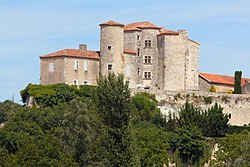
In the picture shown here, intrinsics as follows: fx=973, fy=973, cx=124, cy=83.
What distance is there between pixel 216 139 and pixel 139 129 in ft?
23.1

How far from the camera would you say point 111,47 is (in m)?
80.8

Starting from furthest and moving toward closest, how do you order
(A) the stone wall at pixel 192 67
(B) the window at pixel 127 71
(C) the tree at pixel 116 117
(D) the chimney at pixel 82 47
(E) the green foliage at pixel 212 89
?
(E) the green foliage at pixel 212 89 → (A) the stone wall at pixel 192 67 → (D) the chimney at pixel 82 47 → (B) the window at pixel 127 71 → (C) the tree at pixel 116 117

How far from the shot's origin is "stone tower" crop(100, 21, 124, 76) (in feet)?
264

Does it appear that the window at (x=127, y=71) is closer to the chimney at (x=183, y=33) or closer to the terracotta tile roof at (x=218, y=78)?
the chimney at (x=183, y=33)

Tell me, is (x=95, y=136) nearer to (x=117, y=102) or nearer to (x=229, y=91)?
(x=117, y=102)

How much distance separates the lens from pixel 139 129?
74.9 metres

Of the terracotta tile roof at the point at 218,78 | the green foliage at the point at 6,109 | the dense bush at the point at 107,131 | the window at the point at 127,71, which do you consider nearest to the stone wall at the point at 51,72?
the dense bush at the point at 107,131

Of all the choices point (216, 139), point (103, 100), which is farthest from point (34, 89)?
point (103, 100)

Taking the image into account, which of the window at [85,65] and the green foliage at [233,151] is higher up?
the window at [85,65]

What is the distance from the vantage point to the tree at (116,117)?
59.1 metres

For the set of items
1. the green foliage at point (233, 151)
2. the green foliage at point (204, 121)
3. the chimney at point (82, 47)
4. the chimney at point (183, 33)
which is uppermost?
the chimney at point (183, 33)

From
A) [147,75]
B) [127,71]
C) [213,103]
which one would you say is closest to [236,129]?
[213,103]

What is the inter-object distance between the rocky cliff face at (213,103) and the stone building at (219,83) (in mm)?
3792

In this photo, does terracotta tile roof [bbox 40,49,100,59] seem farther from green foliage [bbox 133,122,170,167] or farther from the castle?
green foliage [bbox 133,122,170,167]
